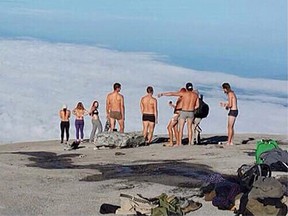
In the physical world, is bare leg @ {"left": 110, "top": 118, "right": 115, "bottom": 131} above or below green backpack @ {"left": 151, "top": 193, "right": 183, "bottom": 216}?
above

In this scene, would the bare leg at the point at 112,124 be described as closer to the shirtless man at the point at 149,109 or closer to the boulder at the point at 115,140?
the boulder at the point at 115,140

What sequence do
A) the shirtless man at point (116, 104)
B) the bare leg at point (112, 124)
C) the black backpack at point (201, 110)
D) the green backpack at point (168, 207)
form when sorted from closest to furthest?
the green backpack at point (168, 207)
the black backpack at point (201, 110)
the shirtless man at point (116, 104)
the bare leg at point (112, 124)

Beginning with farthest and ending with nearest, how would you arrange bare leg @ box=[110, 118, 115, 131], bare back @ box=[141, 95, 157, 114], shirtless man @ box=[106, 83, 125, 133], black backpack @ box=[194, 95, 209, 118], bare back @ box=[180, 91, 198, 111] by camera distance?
bare leg @ box=[110, 118, 115, 131] → shirtless man @ box=[106, 83, 125, 133] → bare back @ box=[141, 95, 157, 114] → black backpack @ box=[194, 95, 209, 118] → bare back @ box=[180, 91, 198, 111]

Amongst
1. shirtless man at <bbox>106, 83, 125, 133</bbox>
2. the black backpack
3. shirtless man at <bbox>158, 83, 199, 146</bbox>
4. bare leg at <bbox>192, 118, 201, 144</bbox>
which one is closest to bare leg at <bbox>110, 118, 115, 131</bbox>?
shirtless man at <bbox>106, 83, 125, 133</bbox>

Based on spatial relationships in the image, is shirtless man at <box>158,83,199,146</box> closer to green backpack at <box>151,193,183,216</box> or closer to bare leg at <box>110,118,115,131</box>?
bare leg at <box>110,118,115,131</box>

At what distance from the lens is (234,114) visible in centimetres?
1672

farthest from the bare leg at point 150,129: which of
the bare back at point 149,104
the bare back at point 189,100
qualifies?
the bare back at point 189,100

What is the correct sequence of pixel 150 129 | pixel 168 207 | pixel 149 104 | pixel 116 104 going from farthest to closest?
pixel 150 129 → pixel 116 104 → pixel 149 104 → pixel 168 207

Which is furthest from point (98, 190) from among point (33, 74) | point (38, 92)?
point (33, 74)

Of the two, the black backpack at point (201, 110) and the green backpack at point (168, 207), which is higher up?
the black backpack at point (201, 110)

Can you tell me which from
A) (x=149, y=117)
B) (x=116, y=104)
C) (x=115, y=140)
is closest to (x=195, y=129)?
(x=149, y=117)

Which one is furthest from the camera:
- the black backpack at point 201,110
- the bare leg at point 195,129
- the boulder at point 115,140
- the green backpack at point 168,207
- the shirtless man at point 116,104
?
the shirtless man at point 116,104

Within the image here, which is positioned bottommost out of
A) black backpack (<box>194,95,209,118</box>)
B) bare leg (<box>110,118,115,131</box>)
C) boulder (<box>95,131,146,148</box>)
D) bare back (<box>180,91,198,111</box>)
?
boulder (<box>95,131,146,148</box>)

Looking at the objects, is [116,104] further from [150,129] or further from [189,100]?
[189,100]
